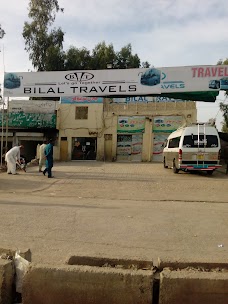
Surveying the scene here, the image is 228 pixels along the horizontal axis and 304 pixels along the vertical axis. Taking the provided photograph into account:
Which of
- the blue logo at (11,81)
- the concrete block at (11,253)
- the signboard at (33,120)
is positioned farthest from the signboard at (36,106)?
the concrete block at (11,253)

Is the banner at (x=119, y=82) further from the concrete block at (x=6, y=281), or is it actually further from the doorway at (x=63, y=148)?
the doorway at (x=63, y=148)

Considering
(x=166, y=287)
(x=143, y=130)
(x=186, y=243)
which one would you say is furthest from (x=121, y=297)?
(x=143, y=130)

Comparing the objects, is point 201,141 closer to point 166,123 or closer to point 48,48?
point 166,123

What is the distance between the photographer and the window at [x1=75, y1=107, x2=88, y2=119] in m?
31.0

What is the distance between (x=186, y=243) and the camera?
5.27m

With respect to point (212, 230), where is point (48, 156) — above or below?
above

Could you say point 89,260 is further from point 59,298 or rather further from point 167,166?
point 167,166

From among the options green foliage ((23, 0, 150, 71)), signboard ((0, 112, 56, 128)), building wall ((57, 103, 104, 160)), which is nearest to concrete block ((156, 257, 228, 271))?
building wall ((57, 103, 104, 160))

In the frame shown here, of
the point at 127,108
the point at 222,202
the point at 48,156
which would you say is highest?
the point at 127,108

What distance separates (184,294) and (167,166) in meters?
16.6

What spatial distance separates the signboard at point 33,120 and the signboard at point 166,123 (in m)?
8.67

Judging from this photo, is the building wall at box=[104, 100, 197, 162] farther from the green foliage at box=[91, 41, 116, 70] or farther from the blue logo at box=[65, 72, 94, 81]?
the blue logo at box=[65, 72, 94, 81]

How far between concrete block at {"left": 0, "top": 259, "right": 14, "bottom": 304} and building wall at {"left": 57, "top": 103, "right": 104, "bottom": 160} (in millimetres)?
27061

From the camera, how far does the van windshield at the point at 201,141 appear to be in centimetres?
1523
